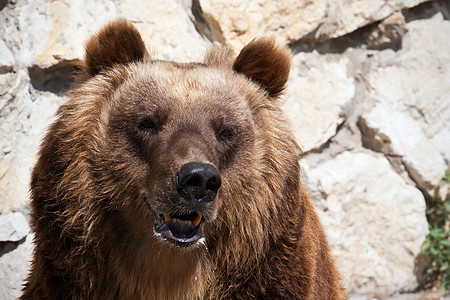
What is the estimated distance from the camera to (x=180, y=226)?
3.31 meters

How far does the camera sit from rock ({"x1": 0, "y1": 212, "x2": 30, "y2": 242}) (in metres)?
4.76

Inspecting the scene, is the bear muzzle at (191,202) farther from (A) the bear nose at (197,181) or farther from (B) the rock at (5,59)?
(B) the rock at (5,59)

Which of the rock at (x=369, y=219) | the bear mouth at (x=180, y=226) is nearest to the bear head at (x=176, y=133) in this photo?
the bear mouth at (x=180, y=226)

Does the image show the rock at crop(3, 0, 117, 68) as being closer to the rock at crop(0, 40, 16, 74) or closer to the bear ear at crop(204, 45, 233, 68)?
the rock at crop(0, 40, 16, 74)

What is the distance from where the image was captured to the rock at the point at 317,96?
221 inches

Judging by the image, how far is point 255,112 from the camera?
12.3 ft

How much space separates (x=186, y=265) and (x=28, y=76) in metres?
2.20

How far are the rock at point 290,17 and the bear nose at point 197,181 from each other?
8.01 ft

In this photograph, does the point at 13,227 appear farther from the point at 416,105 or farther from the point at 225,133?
the point at 416,105

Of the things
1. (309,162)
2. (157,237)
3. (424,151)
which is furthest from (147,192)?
(424,151)

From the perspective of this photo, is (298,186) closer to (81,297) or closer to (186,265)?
(186,265)

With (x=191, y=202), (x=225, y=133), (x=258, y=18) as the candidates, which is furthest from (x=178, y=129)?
(x=258, y=18)

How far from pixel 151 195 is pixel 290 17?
2.71 meters

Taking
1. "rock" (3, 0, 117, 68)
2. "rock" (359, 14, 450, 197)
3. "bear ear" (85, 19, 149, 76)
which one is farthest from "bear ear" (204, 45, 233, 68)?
"rock" (359, 14, 450, 197)
